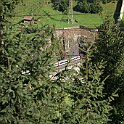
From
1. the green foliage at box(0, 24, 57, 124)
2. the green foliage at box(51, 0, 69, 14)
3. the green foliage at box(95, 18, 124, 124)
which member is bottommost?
the green foliage at box(51, 0, 69, 14)

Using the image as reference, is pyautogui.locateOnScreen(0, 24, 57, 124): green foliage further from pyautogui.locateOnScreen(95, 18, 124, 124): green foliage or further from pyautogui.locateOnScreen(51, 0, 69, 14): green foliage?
pyautogui.locateOnScreen(51, 0, 69, 14): green foliage

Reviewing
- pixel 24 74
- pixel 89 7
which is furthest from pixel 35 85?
pixel 89 7

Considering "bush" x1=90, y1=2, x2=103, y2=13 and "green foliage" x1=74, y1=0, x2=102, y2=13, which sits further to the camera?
"bush" x1=90, y1=2, x2=103, y2=13

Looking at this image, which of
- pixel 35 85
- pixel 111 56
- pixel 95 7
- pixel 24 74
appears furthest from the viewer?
pixel 95 7

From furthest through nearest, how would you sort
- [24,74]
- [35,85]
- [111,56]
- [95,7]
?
[95,7], [111,56], [35,85], [24,74]

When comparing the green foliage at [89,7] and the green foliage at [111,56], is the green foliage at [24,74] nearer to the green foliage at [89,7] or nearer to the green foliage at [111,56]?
the green foliage at [111,56]

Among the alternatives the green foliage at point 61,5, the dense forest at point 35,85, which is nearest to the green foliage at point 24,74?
the dense forest at point 35,85

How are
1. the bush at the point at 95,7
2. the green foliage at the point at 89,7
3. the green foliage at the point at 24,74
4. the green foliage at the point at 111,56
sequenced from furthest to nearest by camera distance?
the bush at the point at 95,7 → the green foliage at the point at 89,7 → the green foliage at the point at 111,56 → the green foliage at the point at 24,74

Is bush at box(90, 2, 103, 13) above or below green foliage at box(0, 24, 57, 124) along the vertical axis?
below

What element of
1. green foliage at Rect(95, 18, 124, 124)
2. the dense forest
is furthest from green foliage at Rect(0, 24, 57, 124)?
green foliage at Rect(95, 18, 124, 124)

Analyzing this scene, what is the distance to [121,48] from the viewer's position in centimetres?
1845

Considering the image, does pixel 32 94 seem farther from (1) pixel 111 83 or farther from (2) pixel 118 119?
(2) pixel 118 119

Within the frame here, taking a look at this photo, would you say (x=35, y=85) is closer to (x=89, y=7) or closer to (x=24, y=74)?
(x=24, y=74)

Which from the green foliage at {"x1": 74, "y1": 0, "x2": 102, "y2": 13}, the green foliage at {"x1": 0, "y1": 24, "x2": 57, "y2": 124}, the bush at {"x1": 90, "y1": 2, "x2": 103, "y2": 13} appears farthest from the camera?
the bush at {"x1": 90, "y1": 2, "x2": 103, "y2": 13}
